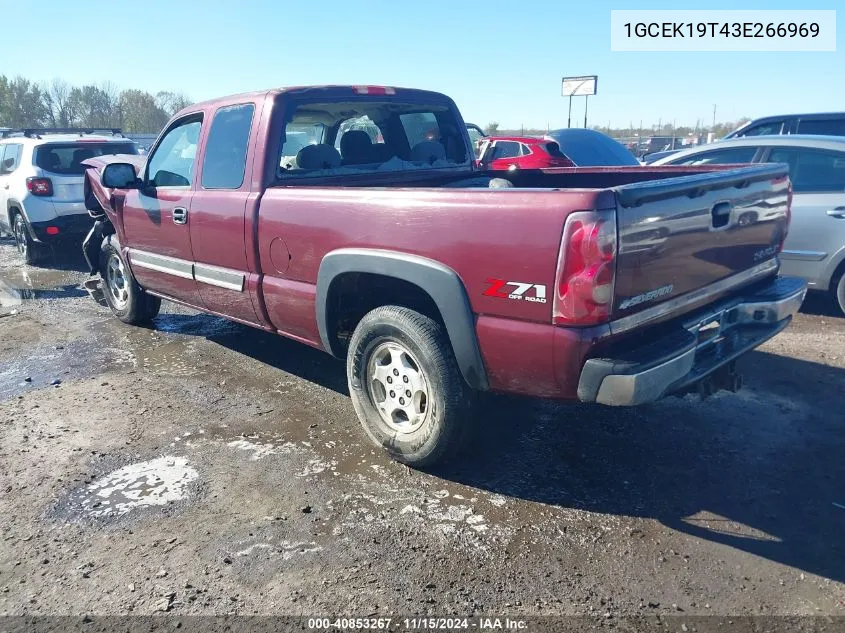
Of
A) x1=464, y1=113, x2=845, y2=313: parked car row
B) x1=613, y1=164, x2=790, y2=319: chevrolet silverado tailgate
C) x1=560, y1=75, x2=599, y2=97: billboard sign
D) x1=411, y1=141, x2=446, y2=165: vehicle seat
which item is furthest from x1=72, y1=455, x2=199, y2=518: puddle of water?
x1=560, y1=75, x2=599, y2=97: billboard sign

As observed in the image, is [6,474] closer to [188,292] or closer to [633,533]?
[188,292]

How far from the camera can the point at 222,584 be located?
8.84ft

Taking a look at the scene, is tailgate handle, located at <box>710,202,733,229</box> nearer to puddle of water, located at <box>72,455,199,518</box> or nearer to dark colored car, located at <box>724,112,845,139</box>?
puddle of water, located at <box>72,455,199,518</box>

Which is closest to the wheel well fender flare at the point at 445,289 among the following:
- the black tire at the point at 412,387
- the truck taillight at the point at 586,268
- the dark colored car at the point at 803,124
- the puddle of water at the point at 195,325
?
the black tire at the point at 412,387

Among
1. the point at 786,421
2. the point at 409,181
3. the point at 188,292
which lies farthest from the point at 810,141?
the point at 188,292

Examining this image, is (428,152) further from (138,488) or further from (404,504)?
(138,488)

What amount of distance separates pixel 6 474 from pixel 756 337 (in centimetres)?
413

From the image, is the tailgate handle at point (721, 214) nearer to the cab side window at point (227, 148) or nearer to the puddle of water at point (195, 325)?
the cab side window at point (227, 148)

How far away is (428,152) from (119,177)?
2407mm

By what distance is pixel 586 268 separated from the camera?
2.59 m

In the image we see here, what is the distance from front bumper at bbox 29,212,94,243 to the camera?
29.3 feet

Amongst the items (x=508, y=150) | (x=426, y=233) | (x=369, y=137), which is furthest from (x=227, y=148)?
(x=508, y=150)

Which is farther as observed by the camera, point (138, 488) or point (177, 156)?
point (177, 156)

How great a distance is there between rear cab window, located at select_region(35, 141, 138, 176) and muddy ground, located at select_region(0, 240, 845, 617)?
4.99m
